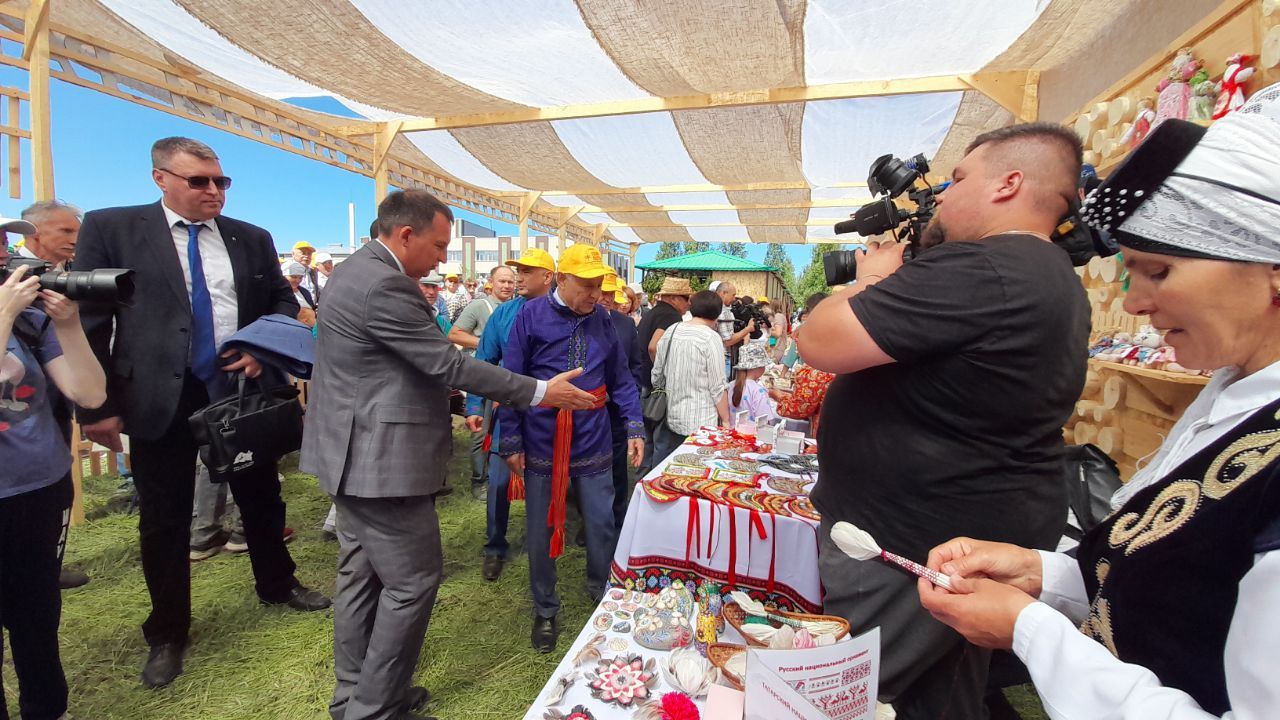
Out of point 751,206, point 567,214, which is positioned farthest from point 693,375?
point 567,214

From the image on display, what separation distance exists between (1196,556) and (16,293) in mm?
2465

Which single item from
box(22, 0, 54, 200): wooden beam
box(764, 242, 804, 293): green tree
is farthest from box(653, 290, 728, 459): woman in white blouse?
box(764, 242, 804, 293): green tree

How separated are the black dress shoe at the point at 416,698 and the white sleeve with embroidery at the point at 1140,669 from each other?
2227 millimetres

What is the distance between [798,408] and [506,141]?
17.1 feet

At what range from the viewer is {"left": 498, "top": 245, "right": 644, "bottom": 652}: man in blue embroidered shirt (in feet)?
8.77

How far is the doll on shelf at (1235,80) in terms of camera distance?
6.32 feet

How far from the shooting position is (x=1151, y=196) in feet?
2.35

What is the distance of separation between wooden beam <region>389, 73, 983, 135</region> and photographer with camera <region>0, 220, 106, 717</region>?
4408 millimetres

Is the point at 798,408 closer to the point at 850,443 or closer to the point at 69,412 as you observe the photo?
the point at 850,443

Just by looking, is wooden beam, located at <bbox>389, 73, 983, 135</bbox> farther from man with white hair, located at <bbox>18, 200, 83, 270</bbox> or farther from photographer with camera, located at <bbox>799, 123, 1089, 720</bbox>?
photographer with camera, located at <bbox>799, 123, 1089, 720</bbox>

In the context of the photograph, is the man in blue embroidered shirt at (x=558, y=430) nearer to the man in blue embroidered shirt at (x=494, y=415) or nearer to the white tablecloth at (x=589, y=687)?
the man in blue embroidered shirt at (x=494, y=415)

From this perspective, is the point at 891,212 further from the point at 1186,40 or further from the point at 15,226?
the point at 15,226

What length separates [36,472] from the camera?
1.70 meters

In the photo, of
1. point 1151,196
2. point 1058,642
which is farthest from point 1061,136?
point 1058,642
